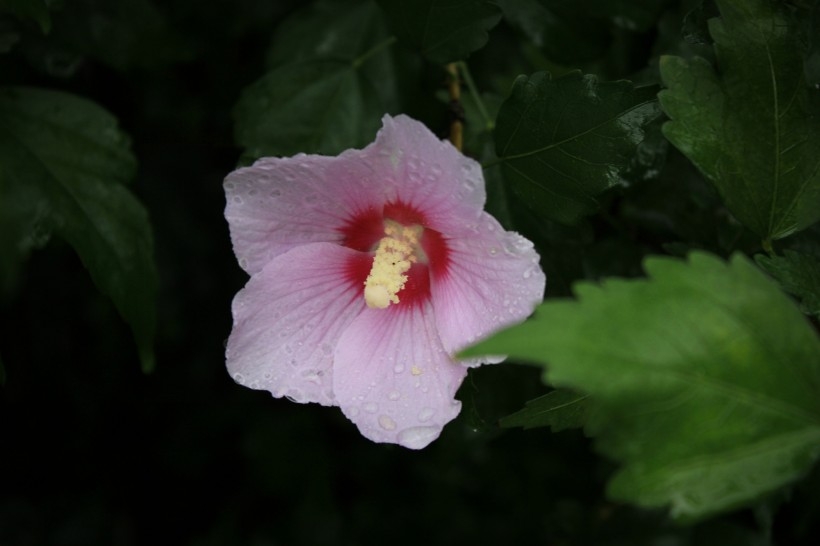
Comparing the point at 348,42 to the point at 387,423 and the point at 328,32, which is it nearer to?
the point at 328,32

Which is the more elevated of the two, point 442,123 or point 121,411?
point 442,123

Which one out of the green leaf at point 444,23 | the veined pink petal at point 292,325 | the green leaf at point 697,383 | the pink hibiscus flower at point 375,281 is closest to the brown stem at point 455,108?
the green leaf at point 444,23

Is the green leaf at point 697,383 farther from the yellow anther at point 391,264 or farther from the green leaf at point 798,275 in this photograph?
the yellow anther at point 391,264

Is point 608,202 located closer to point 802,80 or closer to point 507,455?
point 802,80

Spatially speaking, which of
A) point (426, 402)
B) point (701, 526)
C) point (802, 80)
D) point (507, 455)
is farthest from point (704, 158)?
point (507, 455)

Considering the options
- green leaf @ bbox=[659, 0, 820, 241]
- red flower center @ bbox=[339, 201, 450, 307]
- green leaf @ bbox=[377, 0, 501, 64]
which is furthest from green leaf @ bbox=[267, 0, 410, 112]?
green leaf @ bbox=[659, 0, 820, 241]
